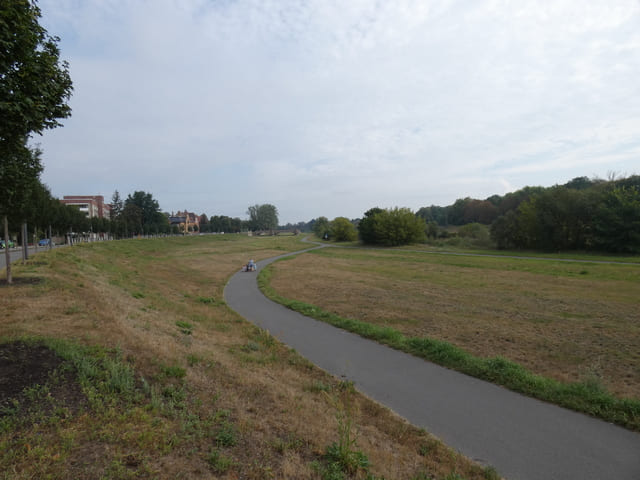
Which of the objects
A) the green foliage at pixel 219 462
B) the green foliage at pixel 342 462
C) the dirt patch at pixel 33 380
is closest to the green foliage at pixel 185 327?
the dirt patch at pixel 33 380

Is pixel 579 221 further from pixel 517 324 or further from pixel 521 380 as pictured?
pixel 521 380

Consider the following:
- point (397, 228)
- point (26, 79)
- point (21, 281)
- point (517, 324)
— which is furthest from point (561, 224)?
point (21, 281)

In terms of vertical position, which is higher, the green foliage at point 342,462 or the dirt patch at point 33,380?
the dirt patch at point 33,380

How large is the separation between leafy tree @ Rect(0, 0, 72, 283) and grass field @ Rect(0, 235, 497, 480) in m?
3.73

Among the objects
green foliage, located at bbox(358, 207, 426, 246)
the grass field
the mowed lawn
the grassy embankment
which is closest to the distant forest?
green foliage, located at bbox(358, 207, 426, 246)

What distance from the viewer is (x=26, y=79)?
460 cm

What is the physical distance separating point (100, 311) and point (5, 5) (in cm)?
741

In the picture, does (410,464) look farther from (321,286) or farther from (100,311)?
(321,286)

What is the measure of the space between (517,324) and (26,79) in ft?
46.2

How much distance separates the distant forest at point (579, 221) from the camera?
38.3 m

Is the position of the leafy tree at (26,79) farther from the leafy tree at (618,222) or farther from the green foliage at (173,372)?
the leafy tree at (618,222)

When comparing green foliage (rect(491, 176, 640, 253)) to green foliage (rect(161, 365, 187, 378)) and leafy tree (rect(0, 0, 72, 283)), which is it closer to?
green foliage (rect(161, 365, 187, 378))

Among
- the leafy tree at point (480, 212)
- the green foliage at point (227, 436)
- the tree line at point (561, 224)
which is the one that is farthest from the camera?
the leafy tree at point (480, 212)

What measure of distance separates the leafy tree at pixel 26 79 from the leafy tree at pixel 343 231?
92.6 m
